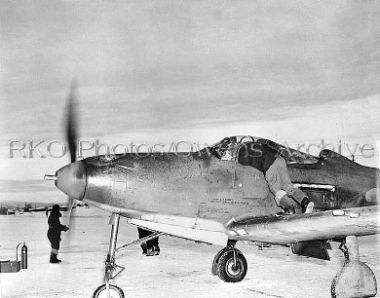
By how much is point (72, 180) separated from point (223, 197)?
97.5 inches

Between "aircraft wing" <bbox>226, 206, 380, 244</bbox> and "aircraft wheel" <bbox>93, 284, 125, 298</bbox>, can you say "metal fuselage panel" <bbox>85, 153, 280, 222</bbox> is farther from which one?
"aircraft wheel" <bbox>93, 284, 125, 298</bbox>

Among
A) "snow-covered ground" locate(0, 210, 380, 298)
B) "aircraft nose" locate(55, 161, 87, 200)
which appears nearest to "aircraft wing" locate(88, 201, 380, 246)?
"aircraft nose" locate(55, 161, 87, 200)

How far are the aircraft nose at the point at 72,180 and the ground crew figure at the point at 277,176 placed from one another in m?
2.70

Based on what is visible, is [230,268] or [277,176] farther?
[230,268]

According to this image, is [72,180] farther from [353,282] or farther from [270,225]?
[353,282]

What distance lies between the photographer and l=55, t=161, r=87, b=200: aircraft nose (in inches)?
276

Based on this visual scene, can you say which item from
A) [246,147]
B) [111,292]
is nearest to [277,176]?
[246,147]

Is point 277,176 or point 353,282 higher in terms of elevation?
point 277,176

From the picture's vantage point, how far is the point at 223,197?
7973 mm

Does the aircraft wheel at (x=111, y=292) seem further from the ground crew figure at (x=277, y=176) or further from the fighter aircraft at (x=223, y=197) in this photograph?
the ground crew figure at (x=277, y=176)

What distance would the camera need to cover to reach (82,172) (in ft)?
23.1

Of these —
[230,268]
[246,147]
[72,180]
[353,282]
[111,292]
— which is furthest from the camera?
[230,268]

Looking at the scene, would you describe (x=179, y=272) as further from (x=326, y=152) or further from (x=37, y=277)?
(x=326, y=152)

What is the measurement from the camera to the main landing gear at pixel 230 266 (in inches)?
368
